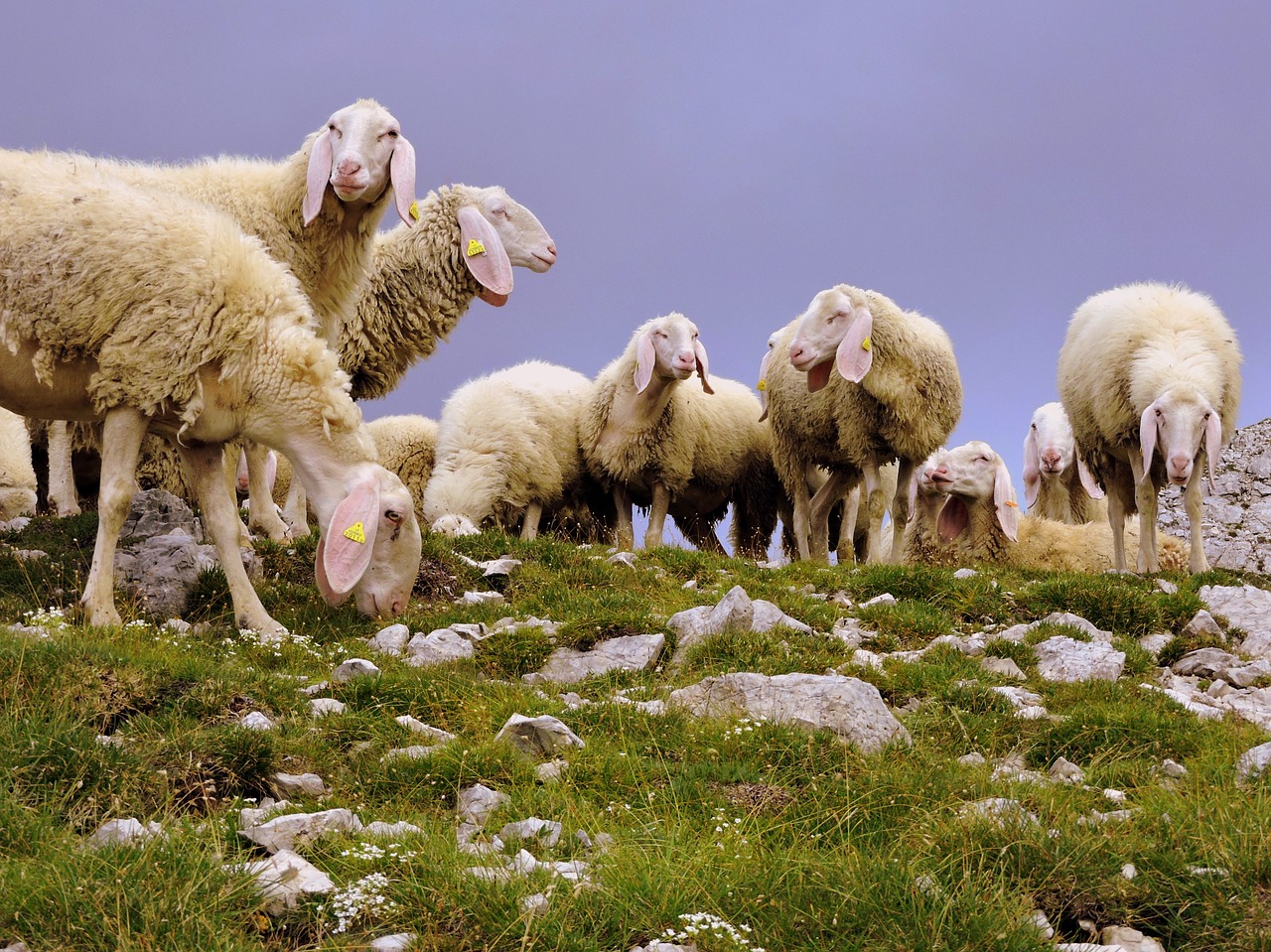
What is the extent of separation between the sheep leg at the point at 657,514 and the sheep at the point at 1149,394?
15.0 ft

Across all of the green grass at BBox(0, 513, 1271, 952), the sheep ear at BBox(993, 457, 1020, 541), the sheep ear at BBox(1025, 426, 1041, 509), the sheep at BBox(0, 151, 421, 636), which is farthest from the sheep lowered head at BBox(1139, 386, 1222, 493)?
the sheep at BBox(0, 151, 421, 636)

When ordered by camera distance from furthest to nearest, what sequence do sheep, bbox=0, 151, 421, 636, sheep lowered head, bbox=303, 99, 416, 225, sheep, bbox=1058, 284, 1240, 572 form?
sheep, bbox=1058, 284, 1240, 572, sheep lowered head, bbox=303, 99, 416, 225, sheep, bbox=0, 151, 421, 636

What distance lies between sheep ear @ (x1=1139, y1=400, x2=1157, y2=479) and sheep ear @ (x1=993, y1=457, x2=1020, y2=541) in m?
1.87

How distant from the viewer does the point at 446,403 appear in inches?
599

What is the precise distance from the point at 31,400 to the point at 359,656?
8.52ft

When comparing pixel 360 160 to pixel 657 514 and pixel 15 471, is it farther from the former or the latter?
pixel 657 514

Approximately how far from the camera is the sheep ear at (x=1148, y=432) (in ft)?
36.0

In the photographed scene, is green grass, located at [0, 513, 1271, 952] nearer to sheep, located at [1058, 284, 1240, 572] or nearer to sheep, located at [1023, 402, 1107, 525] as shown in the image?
sheep, located at [1058, 284, 1240, 572]

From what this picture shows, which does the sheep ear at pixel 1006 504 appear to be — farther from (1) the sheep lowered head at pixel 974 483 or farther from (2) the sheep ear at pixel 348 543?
(2) the sheep ear at pixel 348 543

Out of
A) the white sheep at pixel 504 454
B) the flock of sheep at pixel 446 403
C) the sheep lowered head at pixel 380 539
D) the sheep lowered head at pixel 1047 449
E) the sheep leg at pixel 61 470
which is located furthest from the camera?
the sheep lowered head at pixel 1047 449

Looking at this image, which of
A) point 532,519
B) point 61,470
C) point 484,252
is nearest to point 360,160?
point 484,252

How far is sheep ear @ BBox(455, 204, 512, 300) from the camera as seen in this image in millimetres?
11328

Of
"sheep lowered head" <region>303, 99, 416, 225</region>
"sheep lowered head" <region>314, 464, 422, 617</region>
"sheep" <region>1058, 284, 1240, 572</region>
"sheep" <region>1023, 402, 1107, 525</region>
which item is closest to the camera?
"sheep lowered head" <region>314, 464, 422, 617</region>

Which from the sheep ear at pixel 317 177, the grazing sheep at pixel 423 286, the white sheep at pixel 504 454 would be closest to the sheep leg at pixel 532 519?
the white sheep at pixel 504 454
